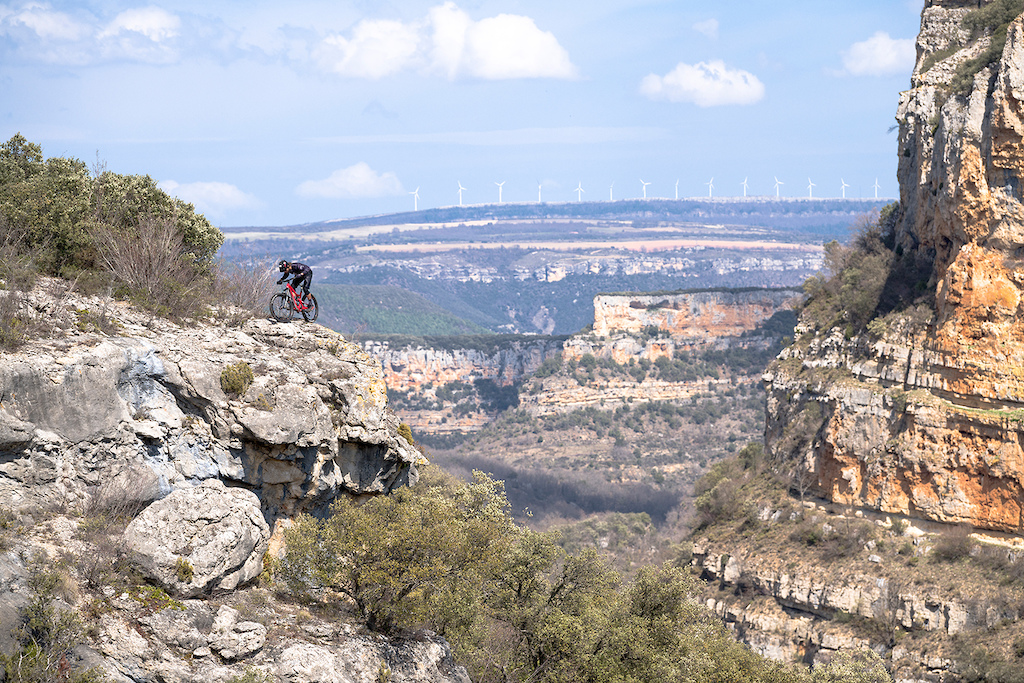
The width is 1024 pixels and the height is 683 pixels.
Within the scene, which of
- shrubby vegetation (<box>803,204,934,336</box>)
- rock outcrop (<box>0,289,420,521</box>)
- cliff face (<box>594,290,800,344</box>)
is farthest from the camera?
cliff face (<box>594,290,800,344</box>)

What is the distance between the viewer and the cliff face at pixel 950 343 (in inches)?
2039

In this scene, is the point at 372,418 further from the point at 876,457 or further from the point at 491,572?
the point at 876,457

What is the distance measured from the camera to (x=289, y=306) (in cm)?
2889

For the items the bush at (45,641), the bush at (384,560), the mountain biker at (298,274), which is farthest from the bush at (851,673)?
the bush at (45,641)

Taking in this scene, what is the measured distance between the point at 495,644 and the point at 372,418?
8435 mm

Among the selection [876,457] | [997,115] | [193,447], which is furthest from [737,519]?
[193,447]

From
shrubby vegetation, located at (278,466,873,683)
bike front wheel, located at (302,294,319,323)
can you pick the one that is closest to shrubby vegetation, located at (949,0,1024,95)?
shrubby vegetation, located at (278,466,873,683)

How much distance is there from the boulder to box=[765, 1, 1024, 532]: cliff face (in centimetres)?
4291

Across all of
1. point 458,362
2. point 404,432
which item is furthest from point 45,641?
point 458,362

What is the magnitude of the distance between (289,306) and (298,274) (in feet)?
3.95

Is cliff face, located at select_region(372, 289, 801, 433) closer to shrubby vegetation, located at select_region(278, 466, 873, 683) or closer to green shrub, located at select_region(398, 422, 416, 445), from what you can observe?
shrubby vegetation, located at select_region(278, 466, 873, 683)

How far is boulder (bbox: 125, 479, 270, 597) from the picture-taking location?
20297 mm

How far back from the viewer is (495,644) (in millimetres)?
29812

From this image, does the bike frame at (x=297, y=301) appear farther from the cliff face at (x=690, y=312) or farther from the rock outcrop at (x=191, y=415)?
the cliff face at (x=690, y=312)
